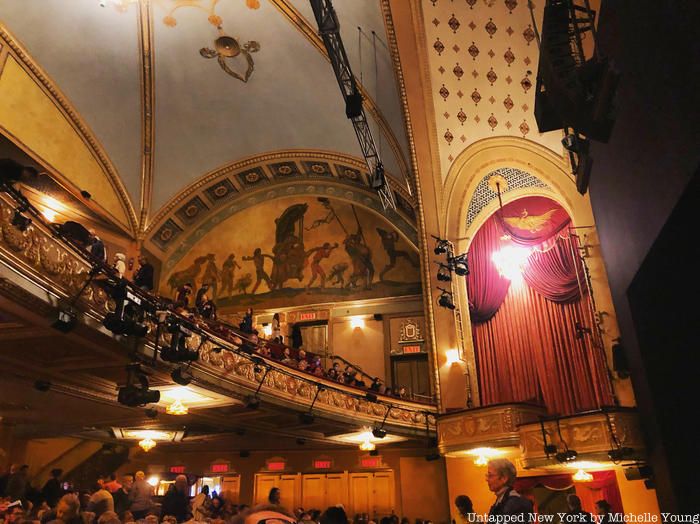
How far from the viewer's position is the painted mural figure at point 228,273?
1738 cm

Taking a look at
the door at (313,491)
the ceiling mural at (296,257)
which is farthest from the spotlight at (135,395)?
the ceiling mural at (296,257)

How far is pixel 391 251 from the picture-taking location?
16.6 metres

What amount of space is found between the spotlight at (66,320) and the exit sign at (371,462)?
417 inches

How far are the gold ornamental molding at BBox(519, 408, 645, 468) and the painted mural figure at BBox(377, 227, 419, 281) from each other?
7520mm

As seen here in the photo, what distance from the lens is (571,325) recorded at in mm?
11859

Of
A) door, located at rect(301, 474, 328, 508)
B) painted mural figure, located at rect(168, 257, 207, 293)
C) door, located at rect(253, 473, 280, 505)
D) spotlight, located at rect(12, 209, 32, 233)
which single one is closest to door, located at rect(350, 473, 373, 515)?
door, located at rect(301, 474, 328, 508)

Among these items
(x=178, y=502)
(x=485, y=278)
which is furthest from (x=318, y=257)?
(x=178, y=502)

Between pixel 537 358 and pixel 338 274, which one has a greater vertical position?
pixel 338 274

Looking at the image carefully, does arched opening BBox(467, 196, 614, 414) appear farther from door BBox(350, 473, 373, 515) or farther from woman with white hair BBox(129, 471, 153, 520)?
woman with white hair BBox(129, 471, 153, 520)

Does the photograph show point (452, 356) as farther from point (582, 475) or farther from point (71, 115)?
point (71, 115)

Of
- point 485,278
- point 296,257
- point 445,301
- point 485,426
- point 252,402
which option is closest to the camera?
point 252,402

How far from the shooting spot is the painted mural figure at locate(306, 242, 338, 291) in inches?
668

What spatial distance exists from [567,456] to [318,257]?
9930 millimetres

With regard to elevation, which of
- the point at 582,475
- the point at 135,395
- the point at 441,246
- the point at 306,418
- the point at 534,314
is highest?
the point at 441,246
